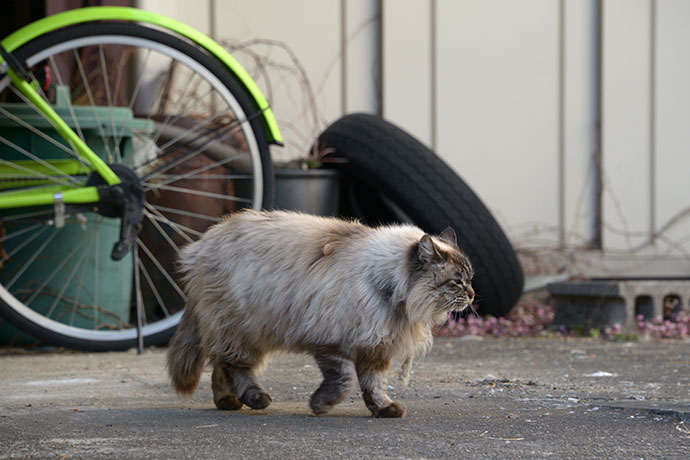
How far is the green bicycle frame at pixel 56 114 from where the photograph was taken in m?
3.48

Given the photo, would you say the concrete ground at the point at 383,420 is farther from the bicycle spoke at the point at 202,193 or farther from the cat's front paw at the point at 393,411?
the bicycle spoke at the point at 202,193

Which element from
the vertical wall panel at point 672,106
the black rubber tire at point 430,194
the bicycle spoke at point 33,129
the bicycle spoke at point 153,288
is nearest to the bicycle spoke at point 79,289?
the bicycle spoke at point 153,288

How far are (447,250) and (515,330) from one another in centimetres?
211

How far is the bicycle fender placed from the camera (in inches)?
141

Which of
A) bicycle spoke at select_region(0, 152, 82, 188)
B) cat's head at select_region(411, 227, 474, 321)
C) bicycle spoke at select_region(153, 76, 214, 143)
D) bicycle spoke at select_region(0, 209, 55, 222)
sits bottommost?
cat's head at select_region(411, 227, 474, 321)

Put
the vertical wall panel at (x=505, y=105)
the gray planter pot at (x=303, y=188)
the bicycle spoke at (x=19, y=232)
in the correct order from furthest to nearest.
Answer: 1. the vertical wall panel at (x=505, y=105)
2. the gray planter pot at (x=303, y=188)
3. the bicycle spoke at (x=19, y=232)

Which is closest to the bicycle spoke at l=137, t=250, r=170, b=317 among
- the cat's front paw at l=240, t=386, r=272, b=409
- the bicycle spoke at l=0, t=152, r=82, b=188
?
the bicycle spoke at l=0, t=152, r=82, b=188

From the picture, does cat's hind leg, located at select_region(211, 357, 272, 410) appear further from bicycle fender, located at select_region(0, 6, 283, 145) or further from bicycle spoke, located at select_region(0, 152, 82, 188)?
bicycle fender, located at select_region(0, 6, 283, 145)

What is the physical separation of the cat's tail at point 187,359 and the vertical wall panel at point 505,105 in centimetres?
287

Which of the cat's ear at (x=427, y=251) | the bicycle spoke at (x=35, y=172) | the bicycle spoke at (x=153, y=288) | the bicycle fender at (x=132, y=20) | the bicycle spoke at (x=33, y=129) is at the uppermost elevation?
the bicycle fender at (x=132, y=20)

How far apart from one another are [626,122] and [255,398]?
3.63 metres

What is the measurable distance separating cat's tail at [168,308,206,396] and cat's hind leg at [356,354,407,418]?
479 mm

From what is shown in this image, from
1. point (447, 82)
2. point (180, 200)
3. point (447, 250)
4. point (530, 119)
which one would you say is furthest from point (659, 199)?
point (447, 250)

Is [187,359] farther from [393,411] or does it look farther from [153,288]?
[153,288]
